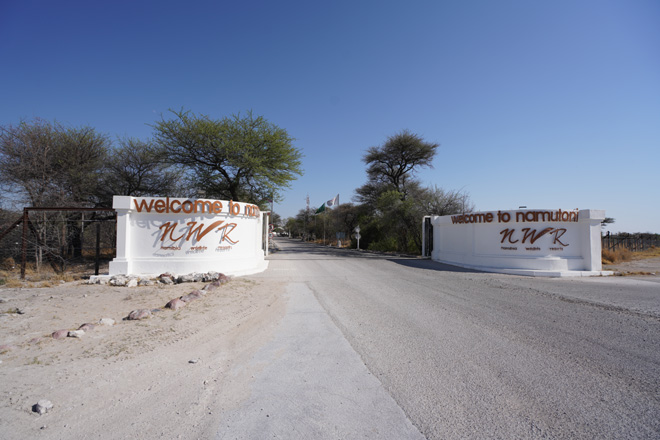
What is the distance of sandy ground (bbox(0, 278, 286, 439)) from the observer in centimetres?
291

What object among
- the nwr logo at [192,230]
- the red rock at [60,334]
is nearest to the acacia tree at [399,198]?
the nwr logo at [192,230]

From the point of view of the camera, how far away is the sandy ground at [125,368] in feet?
9.53

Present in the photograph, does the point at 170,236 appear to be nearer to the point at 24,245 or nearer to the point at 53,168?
the point at 24,245

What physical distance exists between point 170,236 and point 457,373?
1165 cm

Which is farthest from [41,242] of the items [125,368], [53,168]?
[125,368]

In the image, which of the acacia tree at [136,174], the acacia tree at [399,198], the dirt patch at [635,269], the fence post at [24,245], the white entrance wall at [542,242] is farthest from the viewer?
the acacia tree at [399,198]

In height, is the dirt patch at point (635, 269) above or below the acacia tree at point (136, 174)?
below

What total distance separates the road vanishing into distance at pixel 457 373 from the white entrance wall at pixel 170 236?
6.46 m

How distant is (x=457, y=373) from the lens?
3930 mm

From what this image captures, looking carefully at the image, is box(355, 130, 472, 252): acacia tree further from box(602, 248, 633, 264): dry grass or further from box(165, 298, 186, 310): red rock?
box(165, 298, 186, 310): red rock

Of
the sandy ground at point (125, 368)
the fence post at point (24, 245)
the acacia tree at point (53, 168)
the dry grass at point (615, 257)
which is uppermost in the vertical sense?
the acacia tree at point (53, 168)

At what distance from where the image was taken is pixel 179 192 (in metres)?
22.8

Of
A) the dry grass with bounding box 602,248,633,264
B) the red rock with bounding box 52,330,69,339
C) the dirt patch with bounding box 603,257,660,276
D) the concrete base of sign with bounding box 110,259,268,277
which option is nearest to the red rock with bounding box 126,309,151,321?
the red rock with bounding box 52,330,69,339

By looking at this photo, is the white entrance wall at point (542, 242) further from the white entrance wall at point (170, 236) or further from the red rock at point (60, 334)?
the red rock at point (60, 334)
